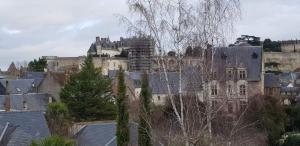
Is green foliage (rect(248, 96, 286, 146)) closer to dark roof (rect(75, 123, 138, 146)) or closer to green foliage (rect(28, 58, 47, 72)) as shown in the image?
dark roof (rect(75, 123, 138, 146))

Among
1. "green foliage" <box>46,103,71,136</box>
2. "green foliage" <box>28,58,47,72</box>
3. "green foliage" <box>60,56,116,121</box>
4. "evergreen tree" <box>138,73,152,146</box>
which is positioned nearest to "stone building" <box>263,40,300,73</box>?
"green foliage" <box>28,58,47,72</box>

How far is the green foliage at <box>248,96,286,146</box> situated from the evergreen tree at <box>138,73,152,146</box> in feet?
67.2

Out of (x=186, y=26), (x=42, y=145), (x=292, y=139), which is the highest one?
(x=186, y=26)

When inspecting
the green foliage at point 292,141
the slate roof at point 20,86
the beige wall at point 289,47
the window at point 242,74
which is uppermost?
the beige wall at point 289,47

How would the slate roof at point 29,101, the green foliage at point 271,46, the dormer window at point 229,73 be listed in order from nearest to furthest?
the dormer window at point 229,73, the slate roof at point 29,101, the green foliage at point 271,46

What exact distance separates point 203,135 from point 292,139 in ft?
67.1

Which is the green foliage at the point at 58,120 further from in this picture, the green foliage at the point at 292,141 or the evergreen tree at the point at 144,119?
the green foliage at the point at 292,141

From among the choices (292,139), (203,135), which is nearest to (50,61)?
(292,139)

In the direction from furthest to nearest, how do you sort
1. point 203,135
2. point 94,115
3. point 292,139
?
1. point 94,115
2. point 292,139
3. point 203,135

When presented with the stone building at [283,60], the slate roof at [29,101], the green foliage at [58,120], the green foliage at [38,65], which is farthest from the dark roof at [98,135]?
the stone building at [283,60]

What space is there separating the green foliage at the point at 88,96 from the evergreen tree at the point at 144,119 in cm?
2128

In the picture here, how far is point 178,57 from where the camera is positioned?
714 inches

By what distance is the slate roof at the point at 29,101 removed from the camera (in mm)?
48069

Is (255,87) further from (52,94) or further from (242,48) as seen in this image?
(52,94)
